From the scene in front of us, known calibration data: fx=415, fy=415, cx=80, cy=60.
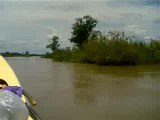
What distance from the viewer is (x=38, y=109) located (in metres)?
8.48

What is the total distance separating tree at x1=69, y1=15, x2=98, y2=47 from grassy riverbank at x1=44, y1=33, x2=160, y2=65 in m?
10.3

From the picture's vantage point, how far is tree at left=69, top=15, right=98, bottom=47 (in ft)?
138

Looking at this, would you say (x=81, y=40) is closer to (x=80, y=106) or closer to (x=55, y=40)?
(x=55, y=40)

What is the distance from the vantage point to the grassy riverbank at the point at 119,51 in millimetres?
28391

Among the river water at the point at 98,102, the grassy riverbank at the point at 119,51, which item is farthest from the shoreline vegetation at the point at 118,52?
the river water at the point at 98,102

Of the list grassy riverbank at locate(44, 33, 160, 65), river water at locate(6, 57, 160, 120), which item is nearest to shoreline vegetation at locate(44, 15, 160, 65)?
grassy riverbank at locate(44, 33, 160, 65)

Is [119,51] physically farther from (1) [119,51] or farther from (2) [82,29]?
(2) [82,29]

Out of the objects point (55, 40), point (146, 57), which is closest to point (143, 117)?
point (146, 57)

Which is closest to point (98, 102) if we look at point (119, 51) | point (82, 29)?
point (119, 51)

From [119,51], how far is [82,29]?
13.9 m

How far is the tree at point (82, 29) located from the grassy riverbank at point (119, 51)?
33.9 ft

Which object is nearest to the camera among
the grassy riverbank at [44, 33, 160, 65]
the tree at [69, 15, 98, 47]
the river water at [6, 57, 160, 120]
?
the river water at [6, 57, 160, 120]

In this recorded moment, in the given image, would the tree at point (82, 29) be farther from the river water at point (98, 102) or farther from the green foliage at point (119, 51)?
the river water at point (98, 102)

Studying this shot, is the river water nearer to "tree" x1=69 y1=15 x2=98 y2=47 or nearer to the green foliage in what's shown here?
the green foliage
